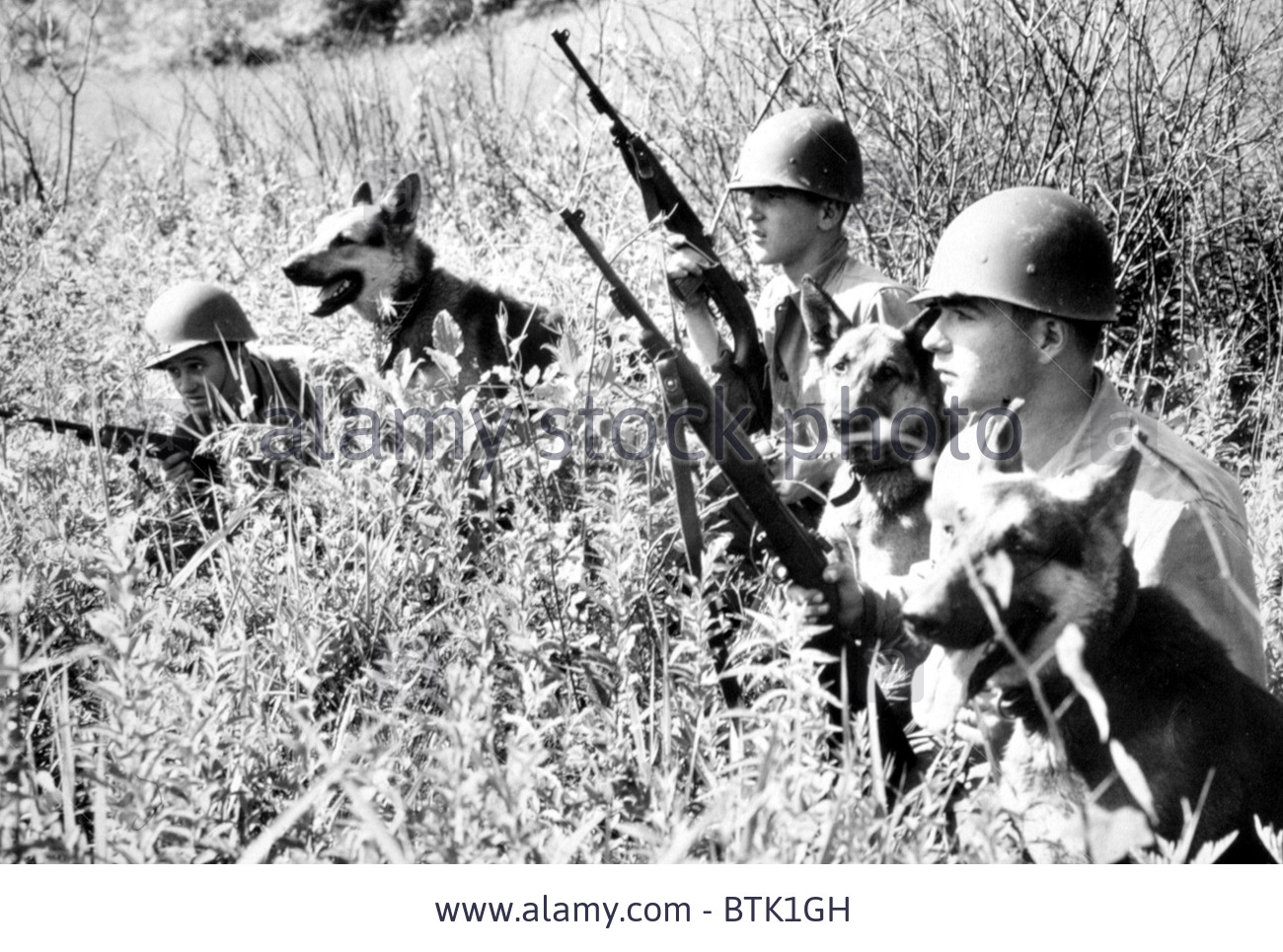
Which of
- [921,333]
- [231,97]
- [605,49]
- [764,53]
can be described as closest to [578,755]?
[921,333]

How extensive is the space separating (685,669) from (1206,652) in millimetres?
1190

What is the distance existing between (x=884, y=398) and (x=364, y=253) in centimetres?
376

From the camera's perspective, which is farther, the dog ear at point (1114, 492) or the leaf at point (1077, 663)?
the dog ear at point (1114, 492)

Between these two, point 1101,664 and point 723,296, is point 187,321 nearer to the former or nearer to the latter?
point 723,296

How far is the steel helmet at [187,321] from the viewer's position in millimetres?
5160

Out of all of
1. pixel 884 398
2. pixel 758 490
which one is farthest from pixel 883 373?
pixel 758 490

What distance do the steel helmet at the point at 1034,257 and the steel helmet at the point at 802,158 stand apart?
167 centimetres

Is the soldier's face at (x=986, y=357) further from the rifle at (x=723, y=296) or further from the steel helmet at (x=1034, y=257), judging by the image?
the rifle at (x=723, y=296)

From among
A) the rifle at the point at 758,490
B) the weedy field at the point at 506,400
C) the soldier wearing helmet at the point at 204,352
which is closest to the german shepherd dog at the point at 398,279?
the weedy field at the point at 506,400

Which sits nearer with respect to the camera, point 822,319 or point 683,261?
point 822,319

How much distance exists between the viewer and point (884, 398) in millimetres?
3535

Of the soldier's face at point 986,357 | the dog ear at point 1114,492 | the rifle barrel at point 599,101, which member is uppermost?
the rifle barrel at point 599,101

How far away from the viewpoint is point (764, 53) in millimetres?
5980
